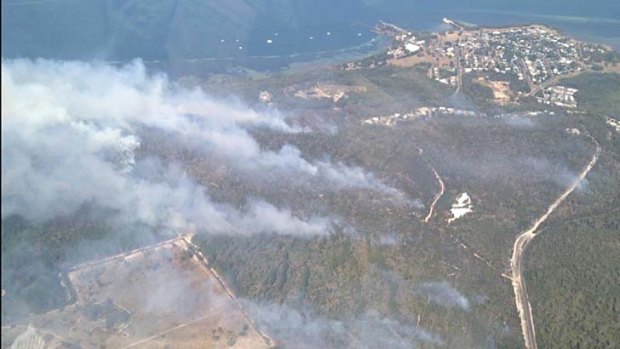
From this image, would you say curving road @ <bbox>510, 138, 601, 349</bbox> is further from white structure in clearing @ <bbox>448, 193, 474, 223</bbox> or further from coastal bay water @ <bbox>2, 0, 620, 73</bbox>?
coastal bay water @ <bbox>2, 0, 620, 73</bbox>

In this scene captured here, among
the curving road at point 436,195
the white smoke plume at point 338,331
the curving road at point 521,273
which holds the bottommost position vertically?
the curving road at point 521,273

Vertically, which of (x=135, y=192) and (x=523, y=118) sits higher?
(x=135, y=192)

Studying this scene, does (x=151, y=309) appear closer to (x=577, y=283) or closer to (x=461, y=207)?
(x=461, y=207)

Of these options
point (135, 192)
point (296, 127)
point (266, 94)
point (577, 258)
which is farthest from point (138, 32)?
point (577, 258)

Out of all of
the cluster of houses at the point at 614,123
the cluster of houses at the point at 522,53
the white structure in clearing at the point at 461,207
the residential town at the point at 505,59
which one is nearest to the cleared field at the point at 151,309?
the white structure in clearing at the point at 461,207

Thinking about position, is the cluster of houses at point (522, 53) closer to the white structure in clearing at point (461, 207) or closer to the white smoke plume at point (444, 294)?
the white structure in clearing at point (461, 207)

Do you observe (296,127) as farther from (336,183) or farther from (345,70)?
(345,70)

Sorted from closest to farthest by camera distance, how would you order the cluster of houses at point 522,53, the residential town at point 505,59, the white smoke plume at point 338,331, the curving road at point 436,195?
the white smoke plume at point 338,331 < the curving road at point 436,195 < the residential town at point 505,59 < the cluster of houses at point 522,53
